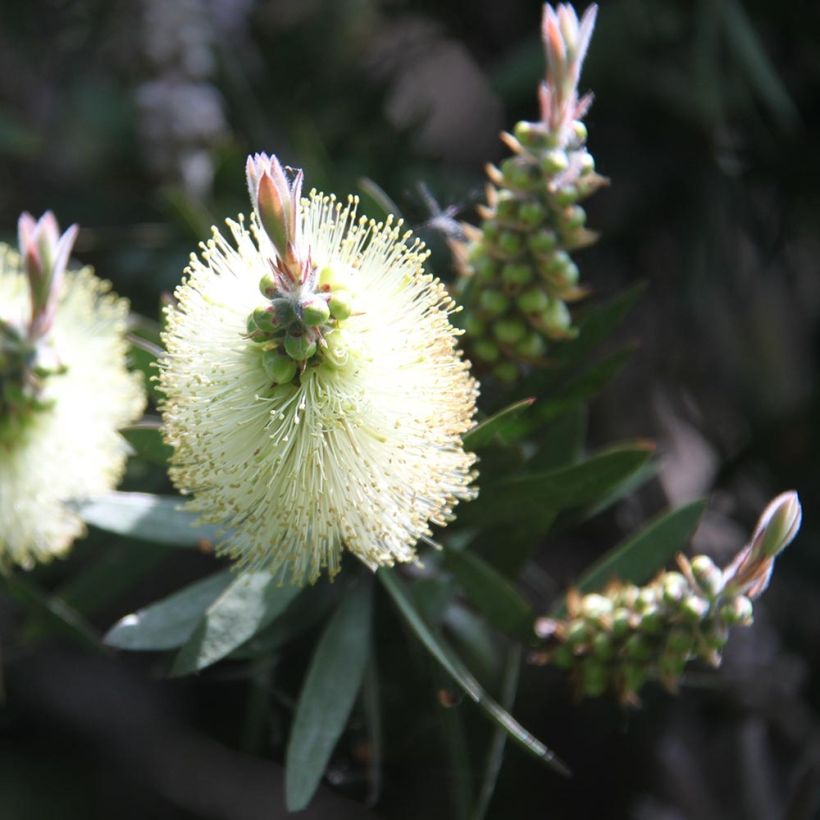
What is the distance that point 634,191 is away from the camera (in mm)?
1937

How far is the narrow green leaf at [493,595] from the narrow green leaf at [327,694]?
0.11 metres

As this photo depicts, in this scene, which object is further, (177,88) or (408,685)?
(177,88)

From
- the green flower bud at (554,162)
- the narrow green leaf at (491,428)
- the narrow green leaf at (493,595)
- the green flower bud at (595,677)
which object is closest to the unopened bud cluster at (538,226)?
the green flower bud at (554,162)

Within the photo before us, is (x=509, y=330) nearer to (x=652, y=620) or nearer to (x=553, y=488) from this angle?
(x=553, y=488)

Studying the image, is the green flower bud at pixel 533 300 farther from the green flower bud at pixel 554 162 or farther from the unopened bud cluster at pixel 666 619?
the unopened bud cluster at pixel 666 619

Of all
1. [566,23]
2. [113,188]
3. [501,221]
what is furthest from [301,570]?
[113,188]

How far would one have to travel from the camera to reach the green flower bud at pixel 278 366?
0.90 m

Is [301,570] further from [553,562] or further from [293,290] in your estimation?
[553,562]

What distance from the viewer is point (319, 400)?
926 millimetres

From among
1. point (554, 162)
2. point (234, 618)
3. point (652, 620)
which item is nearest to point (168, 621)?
point (234, 618)

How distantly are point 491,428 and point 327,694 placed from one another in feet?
1.08

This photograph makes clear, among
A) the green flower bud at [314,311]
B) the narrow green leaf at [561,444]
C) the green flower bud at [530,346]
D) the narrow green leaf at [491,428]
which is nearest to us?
the green flower bud at [314,311]

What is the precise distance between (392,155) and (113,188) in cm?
66

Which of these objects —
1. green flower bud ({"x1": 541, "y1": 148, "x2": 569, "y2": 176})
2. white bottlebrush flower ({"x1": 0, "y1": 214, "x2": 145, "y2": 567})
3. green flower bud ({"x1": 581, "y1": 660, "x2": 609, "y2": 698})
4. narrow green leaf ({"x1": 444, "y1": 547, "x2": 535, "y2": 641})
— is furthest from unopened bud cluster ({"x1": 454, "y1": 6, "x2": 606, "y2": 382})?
white bottlebrush flower ({"x1": 0, "y1": 214, "x2": 145, "y2": 567})
